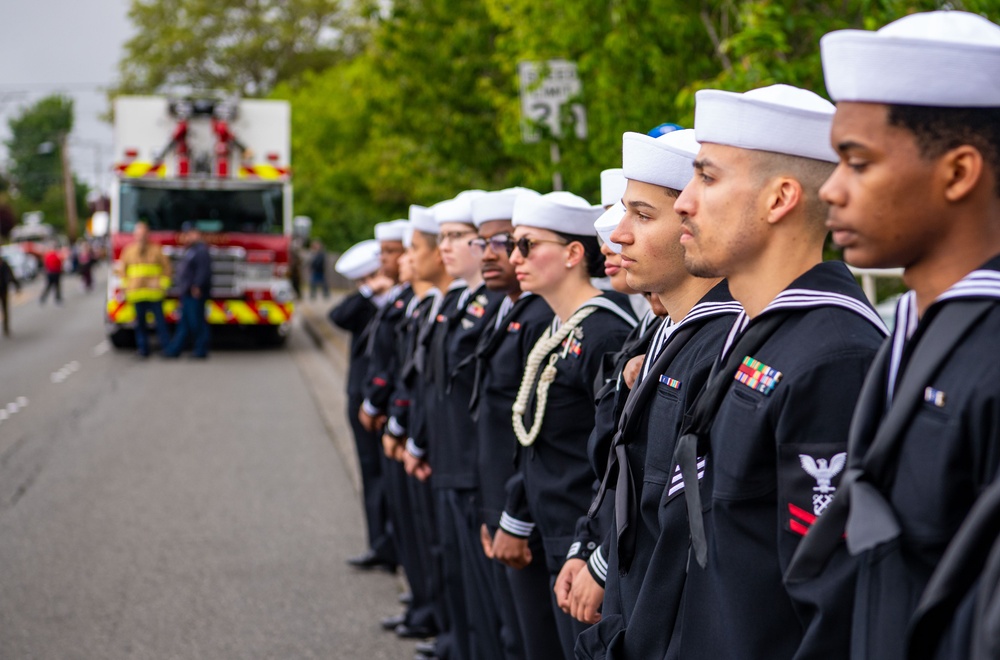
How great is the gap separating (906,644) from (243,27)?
50949 mm

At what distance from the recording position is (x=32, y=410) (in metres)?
14.1

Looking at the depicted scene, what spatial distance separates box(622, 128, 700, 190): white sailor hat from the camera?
9.57 feet

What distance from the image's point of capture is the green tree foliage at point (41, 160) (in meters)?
115

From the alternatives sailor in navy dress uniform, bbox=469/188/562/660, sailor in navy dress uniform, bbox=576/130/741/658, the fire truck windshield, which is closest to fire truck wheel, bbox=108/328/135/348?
the fire truck windshield

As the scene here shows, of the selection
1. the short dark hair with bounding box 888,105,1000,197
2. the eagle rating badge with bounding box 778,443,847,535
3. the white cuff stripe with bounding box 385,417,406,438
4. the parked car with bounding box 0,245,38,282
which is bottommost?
the parked car with bounding box 0,245,38,282

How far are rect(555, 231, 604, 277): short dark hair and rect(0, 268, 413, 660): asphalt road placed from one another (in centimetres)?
266

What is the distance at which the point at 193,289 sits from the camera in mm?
18391

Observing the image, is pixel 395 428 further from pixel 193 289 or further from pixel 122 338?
pixel 122 338

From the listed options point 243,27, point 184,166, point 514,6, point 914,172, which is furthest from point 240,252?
point 243,27

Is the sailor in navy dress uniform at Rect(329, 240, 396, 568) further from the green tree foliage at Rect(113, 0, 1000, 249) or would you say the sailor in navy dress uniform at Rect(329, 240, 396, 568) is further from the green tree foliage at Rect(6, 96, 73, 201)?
the green tree foliage at Rect(6, 96, 73, 201)

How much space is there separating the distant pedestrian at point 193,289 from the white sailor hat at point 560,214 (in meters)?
14.7

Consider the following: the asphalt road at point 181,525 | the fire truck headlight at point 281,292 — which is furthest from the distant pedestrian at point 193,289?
the asphalt road at point 181,525

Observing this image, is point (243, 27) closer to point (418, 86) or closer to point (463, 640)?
point (418, 86)

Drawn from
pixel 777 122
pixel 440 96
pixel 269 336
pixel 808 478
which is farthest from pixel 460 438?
pixel 269 336
